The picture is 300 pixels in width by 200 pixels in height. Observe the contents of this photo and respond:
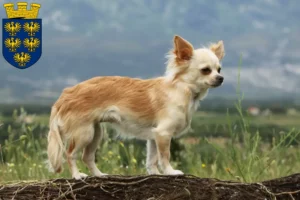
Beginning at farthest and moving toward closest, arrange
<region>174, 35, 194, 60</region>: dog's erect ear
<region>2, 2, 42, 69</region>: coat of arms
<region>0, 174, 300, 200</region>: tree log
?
1. <region>2, 2, 42, 69</region>: coat of arms
2. <region>174, 35, 194, 60</region>: dog's erect ear
3. <region>0, 174, 300, 200</region>: tree log

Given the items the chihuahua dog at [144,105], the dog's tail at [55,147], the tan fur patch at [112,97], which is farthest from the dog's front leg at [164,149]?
the dog's tail at [55,147]

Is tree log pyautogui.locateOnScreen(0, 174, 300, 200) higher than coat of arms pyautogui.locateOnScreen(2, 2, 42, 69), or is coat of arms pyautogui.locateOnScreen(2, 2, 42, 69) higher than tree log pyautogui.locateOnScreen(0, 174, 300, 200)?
coat of arms pyautogui.locateOnScreen(2, 2, 42, 69)

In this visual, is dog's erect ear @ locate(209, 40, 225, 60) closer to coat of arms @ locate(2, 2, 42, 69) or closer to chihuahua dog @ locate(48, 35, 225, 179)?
chihuahua dog @ locate(48, 35, 225, 179)

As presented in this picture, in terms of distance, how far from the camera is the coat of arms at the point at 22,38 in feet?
38.5

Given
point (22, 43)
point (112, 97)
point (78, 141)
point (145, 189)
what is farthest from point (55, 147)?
point (22, 43)

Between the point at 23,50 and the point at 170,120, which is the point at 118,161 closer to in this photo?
the point at 23,50

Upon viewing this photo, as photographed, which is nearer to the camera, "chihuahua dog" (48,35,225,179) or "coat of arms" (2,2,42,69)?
"chihuahua dog" (48,35,225,179)

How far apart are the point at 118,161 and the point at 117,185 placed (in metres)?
4.42

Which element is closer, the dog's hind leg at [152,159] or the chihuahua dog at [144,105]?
the chihuahua dog at [144,105]

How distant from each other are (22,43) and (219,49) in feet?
12.8

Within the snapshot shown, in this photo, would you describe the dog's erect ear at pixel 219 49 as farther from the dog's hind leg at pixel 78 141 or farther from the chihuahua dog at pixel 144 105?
the dog's hind leg at pixel 78 141

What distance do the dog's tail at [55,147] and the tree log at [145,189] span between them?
16.1 inches

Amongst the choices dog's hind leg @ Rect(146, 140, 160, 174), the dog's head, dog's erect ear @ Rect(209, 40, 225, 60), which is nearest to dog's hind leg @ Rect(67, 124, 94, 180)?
dog's hind leg @ Rect(146, 140, 160, 174)

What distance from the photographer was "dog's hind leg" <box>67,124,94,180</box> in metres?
8.71
